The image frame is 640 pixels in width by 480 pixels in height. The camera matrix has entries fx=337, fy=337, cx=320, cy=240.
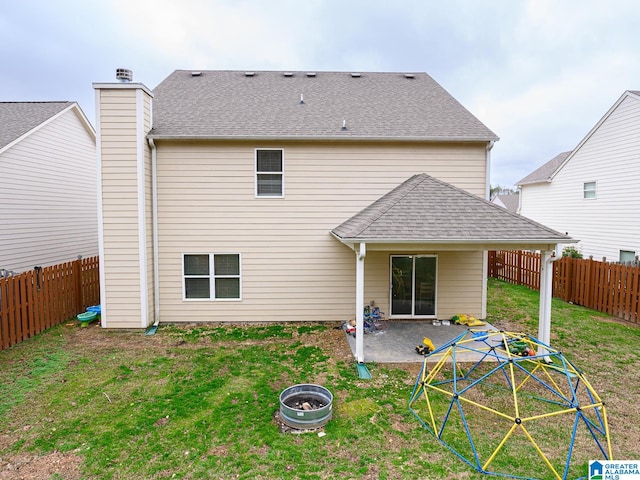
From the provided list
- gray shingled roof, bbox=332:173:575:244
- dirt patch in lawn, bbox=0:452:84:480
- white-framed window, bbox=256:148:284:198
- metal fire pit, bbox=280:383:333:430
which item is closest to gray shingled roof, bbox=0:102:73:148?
white-framed window, bbox=256:148:284:198

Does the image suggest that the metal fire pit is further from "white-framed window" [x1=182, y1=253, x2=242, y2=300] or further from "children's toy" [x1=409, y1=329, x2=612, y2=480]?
"white-framed window" [x1=182, y1=253, x2=242, y2=300]

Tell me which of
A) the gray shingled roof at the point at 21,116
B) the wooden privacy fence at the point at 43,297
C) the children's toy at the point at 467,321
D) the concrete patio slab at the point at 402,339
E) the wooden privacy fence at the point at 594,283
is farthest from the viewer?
the gray shingled roof at the point at 21,116

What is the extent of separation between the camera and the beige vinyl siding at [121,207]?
839cm

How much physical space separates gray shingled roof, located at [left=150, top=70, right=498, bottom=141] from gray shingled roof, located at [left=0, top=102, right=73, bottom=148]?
173 inches

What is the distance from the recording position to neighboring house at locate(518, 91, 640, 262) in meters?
12.8

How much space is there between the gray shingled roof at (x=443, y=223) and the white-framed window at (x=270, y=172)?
2.89 meters

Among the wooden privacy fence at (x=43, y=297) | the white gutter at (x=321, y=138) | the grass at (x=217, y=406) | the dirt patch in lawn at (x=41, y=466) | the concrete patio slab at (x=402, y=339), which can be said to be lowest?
the dirt patch in lawn at (x=41, y=466)

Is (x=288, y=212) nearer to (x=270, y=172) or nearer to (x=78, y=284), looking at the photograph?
(x=270, y=172)

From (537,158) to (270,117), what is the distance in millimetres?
73213

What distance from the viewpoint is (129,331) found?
8.62m

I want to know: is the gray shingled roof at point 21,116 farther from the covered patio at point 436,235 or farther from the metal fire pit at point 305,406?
the metal fire pit at point 305,406

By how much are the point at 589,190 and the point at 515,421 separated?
15886mm

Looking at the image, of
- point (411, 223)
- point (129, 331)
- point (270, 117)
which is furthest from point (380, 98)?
point (129, 331)

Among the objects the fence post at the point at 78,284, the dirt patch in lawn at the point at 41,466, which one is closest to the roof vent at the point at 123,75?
the fence post at the point at 78,284
